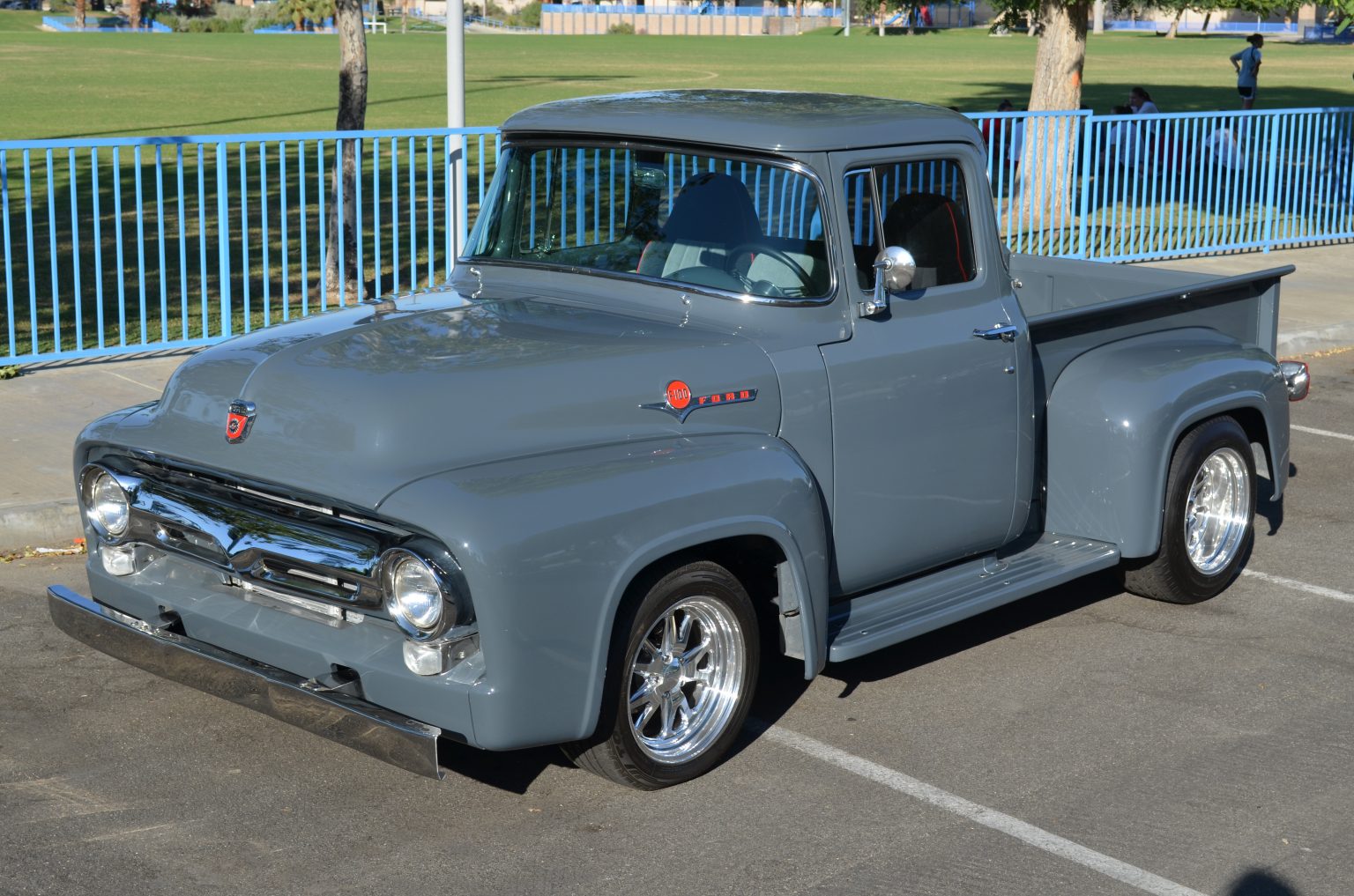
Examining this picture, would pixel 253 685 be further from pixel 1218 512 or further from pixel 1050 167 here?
pixel 1050 167

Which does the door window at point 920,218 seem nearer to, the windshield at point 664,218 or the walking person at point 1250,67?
the windshield at point 664,218

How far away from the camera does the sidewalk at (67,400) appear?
24.1 ft

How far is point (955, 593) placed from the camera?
5723mm

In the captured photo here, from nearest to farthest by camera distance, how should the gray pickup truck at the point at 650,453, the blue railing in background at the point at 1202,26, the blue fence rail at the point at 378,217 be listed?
the gray pickup truck at the point at 650,453 → the blue fence rail at the point at 378,217 → the blue railing in background at the point at 1202,26

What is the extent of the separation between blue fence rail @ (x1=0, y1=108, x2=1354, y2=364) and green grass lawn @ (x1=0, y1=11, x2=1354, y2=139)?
12853mm

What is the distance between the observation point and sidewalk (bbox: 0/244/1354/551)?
Answer: 7.35 metres

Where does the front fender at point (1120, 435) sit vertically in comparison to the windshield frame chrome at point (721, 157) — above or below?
below

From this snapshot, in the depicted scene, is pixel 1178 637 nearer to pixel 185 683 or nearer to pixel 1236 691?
pixel 1236 691

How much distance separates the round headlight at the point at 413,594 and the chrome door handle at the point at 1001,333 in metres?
2.41

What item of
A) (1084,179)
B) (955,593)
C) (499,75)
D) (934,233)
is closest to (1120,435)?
(955,593)

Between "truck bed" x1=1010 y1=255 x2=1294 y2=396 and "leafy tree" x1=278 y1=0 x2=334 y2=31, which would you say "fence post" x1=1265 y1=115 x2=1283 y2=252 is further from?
"leafy tree" x1=278 y1=0 x2=334 y2=31

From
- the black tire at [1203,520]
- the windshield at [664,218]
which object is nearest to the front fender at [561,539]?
the windshield at [664,218]

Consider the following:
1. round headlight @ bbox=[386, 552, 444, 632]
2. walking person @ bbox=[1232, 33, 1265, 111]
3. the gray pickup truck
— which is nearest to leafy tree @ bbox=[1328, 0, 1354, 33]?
the gray pickup truck

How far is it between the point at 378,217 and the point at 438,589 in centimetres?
756
